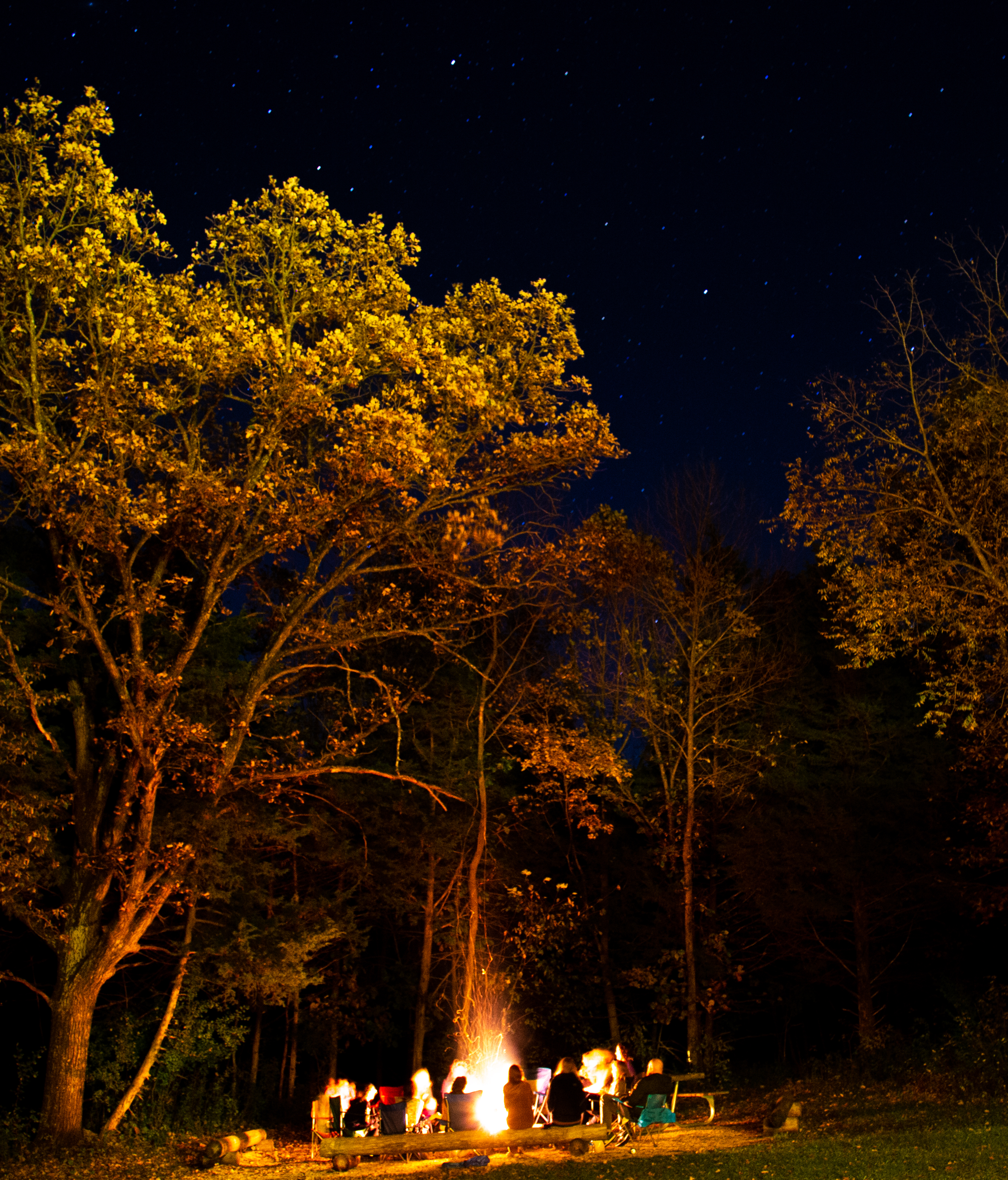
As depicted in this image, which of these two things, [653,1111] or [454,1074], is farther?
[454,1074]

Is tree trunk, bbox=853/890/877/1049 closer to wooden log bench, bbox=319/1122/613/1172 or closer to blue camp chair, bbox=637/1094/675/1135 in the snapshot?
blue camp chair, bbox=637/1094/675/1135

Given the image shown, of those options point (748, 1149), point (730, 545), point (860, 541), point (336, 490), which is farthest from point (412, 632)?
point (730, 545)

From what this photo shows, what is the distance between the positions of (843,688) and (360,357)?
49.7ft

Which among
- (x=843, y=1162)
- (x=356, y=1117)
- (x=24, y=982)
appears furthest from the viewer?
(x=356, y=1117)

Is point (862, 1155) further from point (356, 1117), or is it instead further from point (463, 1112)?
point (356, 1117)

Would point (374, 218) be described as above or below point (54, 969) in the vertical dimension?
above

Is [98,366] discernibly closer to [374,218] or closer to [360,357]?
[360,357]

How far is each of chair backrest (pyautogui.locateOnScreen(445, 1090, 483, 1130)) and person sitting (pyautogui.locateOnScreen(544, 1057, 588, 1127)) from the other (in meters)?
0.92

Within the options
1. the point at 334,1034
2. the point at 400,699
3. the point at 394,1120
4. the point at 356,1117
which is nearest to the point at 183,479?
the point at 400,699

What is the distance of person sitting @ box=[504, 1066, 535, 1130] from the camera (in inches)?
479

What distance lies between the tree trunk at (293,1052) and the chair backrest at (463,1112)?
10.9 meters

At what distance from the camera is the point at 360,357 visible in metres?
13.9

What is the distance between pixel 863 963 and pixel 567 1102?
427 inches

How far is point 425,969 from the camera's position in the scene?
22.7 m
